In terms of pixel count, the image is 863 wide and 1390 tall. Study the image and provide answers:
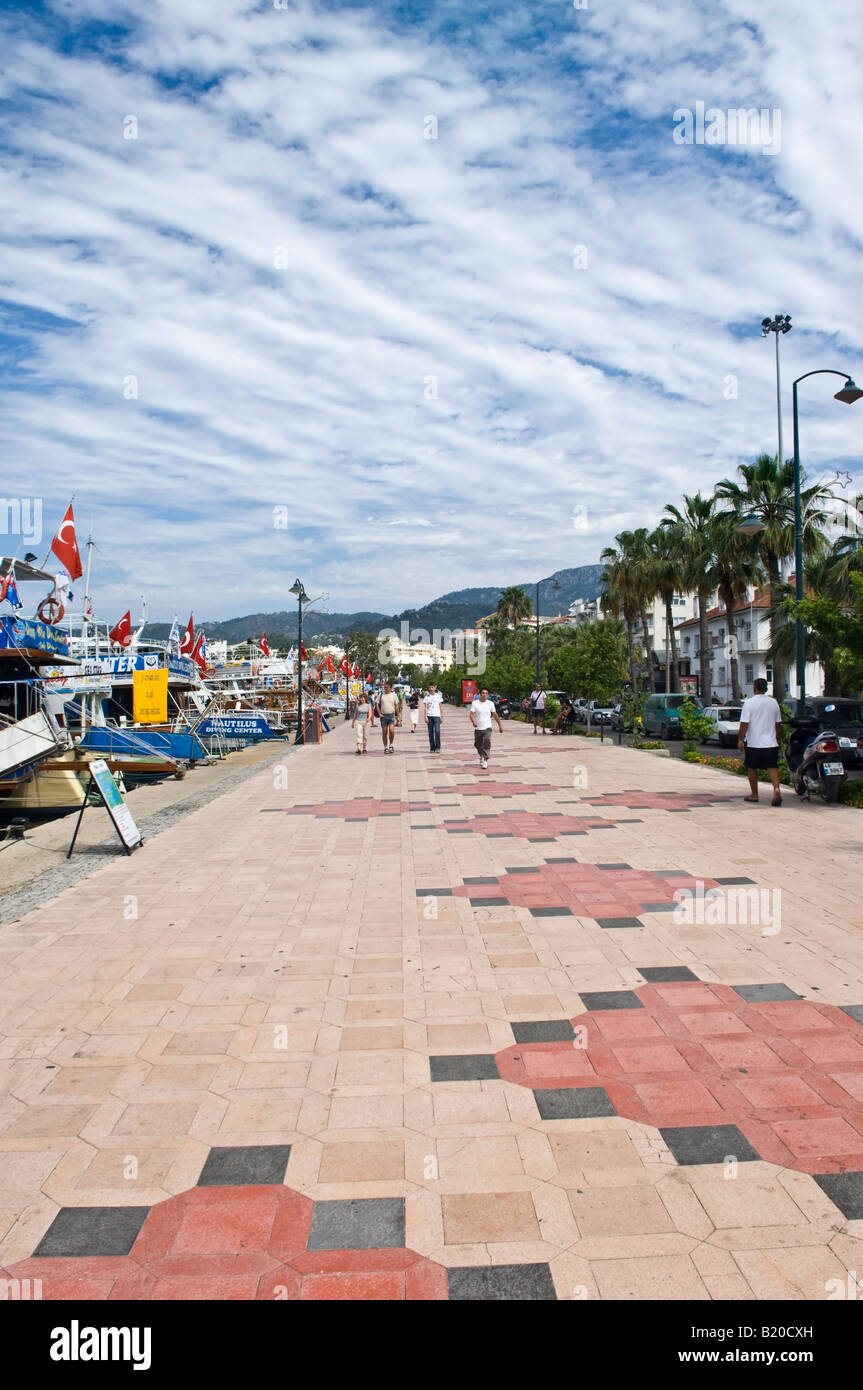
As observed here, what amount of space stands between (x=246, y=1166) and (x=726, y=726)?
86.1 ft

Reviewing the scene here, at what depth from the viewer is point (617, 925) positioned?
6191 millimetres

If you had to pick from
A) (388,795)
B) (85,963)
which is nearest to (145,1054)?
(85,963)

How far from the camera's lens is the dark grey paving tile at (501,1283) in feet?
8.38

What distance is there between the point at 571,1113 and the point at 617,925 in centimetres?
268

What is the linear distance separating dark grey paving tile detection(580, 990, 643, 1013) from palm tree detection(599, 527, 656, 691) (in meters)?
40.7

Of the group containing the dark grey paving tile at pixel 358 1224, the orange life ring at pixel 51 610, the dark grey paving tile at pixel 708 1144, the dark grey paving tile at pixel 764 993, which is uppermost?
the orange life ring at pixel 51 610

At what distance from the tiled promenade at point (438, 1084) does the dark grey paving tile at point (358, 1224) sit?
0.04 feet

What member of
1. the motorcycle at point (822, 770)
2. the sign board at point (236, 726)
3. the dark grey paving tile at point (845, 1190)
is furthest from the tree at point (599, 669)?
the dark grey paving tile at point (845, 1190)

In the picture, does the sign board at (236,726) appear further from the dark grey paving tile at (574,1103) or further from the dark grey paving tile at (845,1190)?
the dark grey paving tile at (845,1190)

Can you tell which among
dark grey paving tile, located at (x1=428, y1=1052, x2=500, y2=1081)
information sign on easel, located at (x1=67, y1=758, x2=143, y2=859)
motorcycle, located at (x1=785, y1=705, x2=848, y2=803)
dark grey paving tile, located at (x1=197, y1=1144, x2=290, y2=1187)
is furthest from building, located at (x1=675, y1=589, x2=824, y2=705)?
dark grey paving tile, located at (x1=197, y1=1144, x2=290, y2=1187)

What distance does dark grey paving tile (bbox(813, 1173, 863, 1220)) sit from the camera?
9.57 ft

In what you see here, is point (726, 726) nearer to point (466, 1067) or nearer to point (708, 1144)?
point (466, 1067)

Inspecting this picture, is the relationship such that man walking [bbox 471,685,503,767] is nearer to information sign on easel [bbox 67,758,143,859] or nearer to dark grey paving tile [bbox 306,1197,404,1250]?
information sign on easel [bbox 67,758,143,859]

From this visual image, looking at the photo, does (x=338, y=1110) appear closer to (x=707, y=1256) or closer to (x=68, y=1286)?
(x=68, y=1286)
